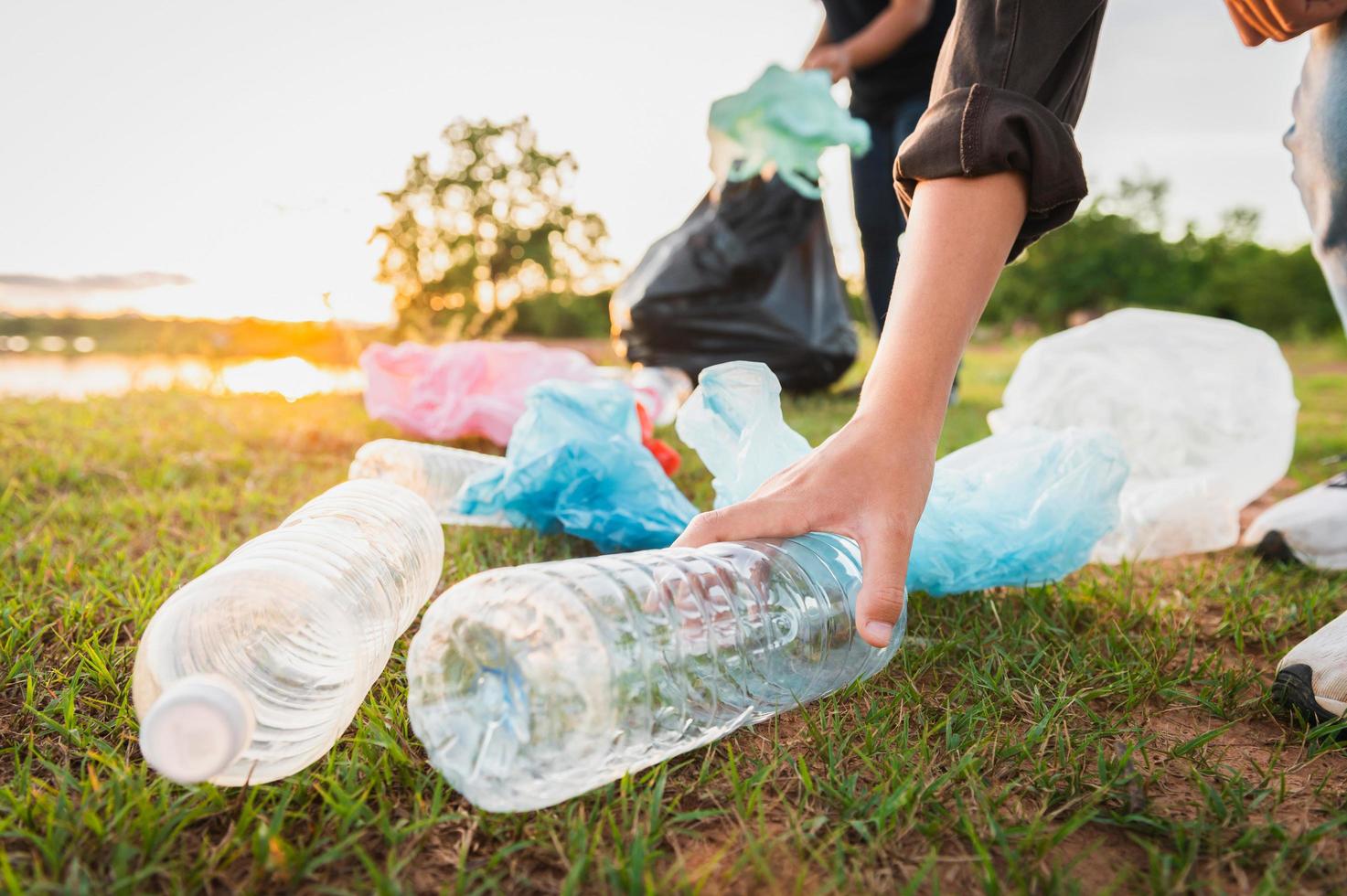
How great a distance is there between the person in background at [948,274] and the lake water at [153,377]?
4246 mm

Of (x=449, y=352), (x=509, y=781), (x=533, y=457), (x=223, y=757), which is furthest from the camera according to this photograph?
(x=449, y=352)

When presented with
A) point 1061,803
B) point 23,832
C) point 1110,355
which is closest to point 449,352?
point 1110,355

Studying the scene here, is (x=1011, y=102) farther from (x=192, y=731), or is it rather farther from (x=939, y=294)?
(x=192, y=731)

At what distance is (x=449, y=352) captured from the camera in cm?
314

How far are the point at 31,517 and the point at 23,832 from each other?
149cm

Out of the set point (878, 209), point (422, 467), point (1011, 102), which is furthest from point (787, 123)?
point (1011, 102)

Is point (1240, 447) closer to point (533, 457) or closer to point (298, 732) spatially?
point (533, 457)

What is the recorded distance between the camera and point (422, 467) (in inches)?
87.7

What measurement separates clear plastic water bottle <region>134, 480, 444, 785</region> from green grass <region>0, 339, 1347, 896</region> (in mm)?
51

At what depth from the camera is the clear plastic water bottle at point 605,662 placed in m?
0.88

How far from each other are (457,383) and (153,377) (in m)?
3.83

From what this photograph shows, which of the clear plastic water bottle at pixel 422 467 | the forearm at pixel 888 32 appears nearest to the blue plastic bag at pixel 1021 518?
the clear plastic water bottle at pixel 422 467

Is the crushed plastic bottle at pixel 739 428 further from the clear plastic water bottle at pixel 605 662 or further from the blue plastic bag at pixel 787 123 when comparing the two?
the blue plastic bag at pixel 787 123

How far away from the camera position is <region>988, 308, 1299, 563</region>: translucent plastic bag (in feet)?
7.27
